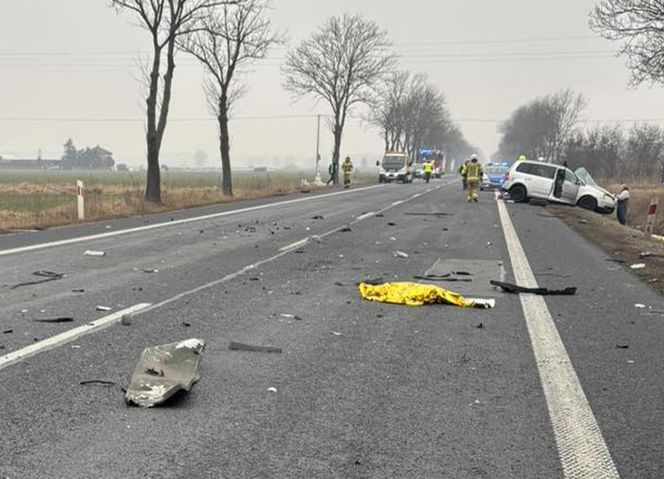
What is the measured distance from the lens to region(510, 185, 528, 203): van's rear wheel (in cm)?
2758

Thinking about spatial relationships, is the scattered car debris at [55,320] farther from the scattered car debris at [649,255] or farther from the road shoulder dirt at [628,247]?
the scattered car debris at [649,255]

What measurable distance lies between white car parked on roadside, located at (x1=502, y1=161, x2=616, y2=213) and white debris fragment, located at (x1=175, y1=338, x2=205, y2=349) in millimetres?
22701

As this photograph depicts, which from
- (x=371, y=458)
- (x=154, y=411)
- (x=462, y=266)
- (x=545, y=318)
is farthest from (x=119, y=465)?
(x=462, y=266)

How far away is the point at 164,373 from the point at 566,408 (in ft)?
8.76

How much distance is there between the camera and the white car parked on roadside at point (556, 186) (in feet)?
82.6

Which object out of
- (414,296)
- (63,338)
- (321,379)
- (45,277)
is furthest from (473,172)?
(321,379)

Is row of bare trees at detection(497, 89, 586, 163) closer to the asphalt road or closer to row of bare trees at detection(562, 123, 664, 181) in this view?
row of bare trees at detection(562, 123, 664, 181)

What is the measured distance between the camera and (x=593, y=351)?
5.51 m

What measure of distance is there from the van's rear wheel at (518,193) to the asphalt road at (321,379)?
1793 centimetres

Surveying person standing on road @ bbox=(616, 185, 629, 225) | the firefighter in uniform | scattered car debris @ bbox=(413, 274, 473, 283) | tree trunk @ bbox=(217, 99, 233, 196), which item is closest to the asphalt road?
scattered car debris @ bbox=(413, 274, 473, 283)

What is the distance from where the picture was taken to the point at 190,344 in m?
5.31

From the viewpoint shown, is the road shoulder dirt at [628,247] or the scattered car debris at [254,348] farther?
the road shoulder dirt at [628,247]

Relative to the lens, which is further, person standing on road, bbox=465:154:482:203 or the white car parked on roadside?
person standing on road, bbox=465:154:482:203

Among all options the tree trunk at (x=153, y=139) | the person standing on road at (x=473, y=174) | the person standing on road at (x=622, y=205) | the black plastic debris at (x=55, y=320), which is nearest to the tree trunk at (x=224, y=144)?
the tree trunk at (x=153, y=139)
